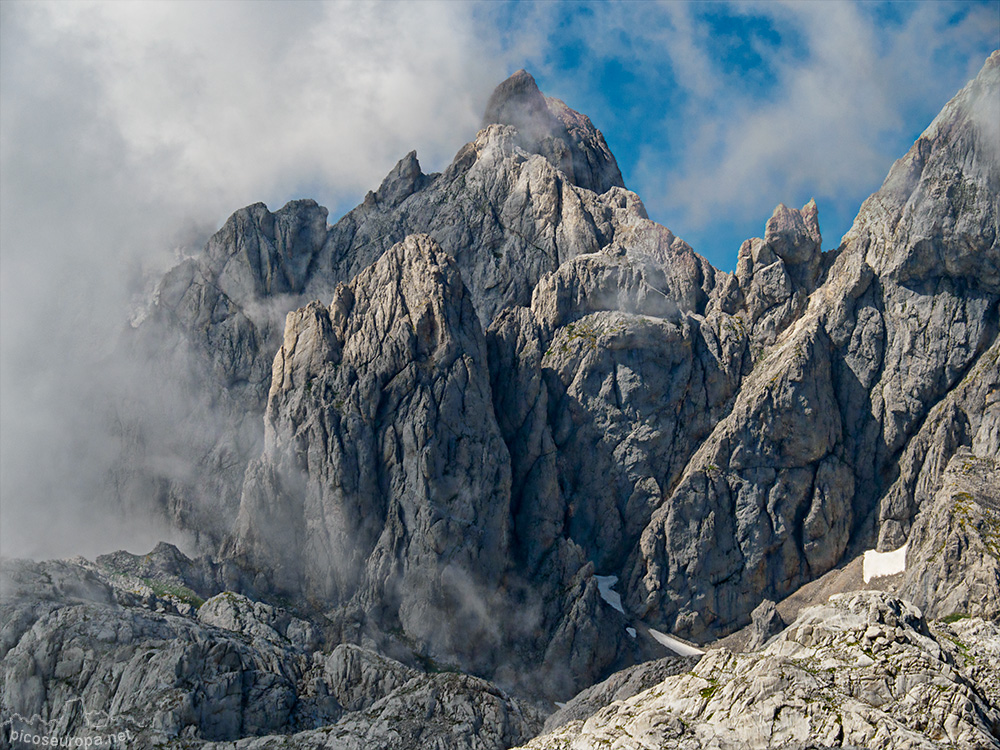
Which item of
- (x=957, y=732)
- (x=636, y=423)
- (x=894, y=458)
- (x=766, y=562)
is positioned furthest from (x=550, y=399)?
(x=957, y=732)

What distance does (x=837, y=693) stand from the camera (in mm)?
62875

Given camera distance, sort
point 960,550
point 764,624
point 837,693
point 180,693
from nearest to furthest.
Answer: point 837,693 → point 180,693 → point 960,550 → point 764,624

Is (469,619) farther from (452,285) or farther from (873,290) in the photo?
(873,290)

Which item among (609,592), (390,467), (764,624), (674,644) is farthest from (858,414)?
(390,467)


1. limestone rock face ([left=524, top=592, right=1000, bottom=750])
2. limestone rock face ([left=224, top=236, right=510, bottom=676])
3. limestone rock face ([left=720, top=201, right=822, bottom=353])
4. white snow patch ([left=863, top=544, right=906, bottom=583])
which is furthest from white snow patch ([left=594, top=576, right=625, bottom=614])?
limestone rock face ([left=524, top=592, right=1000, bottom=750])

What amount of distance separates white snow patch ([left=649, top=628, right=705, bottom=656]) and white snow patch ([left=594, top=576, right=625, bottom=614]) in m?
6.58

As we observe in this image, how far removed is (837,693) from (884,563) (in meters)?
108

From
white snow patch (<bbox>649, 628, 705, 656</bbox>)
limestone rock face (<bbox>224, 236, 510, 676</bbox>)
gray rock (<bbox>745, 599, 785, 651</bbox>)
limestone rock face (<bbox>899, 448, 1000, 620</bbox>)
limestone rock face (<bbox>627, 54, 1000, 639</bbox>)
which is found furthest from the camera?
limestone rock face (<bbox>627, 54, 1000, 639</bbox>)

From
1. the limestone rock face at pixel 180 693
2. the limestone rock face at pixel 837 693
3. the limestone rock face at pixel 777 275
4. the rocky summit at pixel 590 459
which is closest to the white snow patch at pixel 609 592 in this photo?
the rocky summit at pixel 590 459

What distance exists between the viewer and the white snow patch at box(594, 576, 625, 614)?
553ft

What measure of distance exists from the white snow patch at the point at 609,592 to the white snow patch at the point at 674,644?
259 inches

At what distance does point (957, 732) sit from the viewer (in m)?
58.2

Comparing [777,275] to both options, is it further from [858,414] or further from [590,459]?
[590,459]

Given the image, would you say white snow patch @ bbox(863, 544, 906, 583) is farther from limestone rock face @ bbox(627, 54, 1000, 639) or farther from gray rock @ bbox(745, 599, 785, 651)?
gray rock @ bbox(745, 599, 785, 651)
